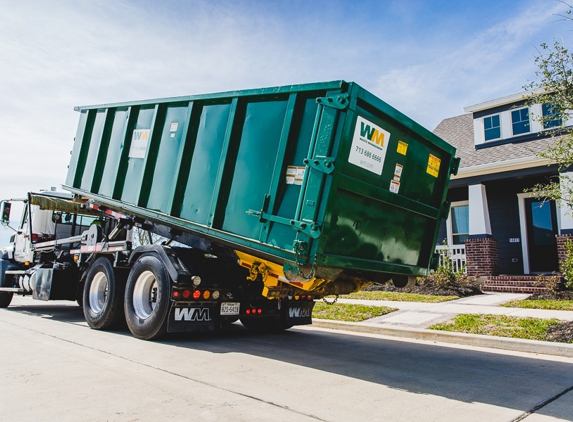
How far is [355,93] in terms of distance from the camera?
479 cm

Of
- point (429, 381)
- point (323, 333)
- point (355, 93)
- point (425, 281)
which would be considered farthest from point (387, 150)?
point (425, 281)

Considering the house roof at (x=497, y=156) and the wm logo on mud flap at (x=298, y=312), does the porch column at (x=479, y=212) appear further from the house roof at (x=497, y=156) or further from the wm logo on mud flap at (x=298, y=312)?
the wm logo on mud flap at (x=298, y=312)

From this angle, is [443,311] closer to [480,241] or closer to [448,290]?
[448,290]

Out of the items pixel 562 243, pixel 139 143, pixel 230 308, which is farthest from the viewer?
pixel 562 243

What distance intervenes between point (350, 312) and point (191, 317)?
442 centimetres

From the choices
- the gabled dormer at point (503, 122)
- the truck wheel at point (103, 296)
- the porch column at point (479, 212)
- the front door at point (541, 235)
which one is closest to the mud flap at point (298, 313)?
the truck wheel at point (103, 296)

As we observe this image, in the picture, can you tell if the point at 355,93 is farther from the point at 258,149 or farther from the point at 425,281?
the point at 425,281

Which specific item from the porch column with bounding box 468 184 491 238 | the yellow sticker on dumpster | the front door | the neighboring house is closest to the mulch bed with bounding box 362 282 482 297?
the neighboring house

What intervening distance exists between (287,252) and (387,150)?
174 cm

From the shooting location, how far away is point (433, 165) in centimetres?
629

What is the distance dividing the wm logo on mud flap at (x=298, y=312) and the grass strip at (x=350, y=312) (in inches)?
60.5

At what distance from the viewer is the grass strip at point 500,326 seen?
7198 mm

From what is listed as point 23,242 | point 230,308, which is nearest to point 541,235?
point 230,308

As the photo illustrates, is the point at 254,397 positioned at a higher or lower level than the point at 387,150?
lower
